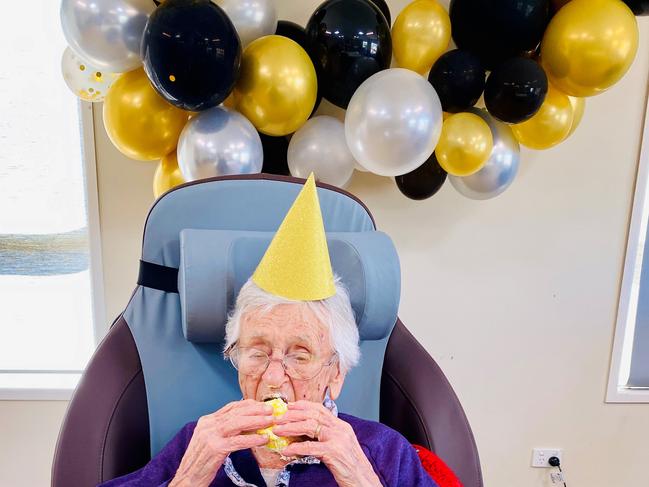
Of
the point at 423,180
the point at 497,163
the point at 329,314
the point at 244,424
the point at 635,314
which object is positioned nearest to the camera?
the point at 244,424

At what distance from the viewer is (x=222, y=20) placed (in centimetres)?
112

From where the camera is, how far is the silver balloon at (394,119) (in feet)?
3.89

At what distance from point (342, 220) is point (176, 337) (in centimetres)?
50

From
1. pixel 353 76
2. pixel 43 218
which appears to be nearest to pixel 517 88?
pixel 353 76

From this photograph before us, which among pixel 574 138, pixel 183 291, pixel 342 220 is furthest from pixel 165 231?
pixel 574 138

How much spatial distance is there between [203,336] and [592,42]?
120 centimetres

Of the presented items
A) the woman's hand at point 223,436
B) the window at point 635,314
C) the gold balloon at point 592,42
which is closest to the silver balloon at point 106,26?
Answer: the woman's hand at point 223,436

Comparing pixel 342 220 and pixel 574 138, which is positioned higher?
pixel 574 138

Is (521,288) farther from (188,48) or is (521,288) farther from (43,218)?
(43,218)

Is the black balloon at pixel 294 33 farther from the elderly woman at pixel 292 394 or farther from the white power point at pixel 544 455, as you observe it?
the white power point at pixel 544 455

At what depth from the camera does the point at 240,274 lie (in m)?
1.06

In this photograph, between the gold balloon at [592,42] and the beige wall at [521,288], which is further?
the beige wall at [521,288]

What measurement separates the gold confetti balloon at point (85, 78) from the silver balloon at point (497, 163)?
1096 millimetres

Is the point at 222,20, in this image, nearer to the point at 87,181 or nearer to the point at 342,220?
the point at 342,220
